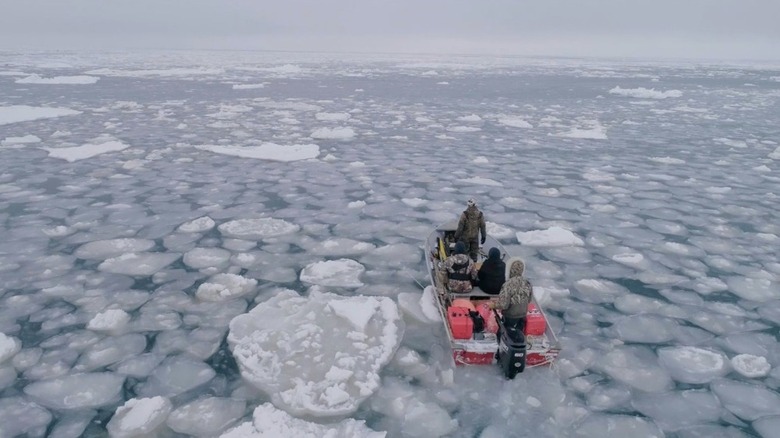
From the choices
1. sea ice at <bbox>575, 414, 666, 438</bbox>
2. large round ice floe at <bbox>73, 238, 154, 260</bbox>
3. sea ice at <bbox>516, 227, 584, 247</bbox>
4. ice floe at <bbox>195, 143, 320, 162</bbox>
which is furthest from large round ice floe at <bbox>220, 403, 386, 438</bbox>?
ice floe at <bbox>195, 143, 320, 162</bbox>

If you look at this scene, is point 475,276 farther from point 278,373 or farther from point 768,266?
point 768,266

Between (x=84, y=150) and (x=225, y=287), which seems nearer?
(x=225, y=287)

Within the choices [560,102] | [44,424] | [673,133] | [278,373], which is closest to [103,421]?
[44,424]

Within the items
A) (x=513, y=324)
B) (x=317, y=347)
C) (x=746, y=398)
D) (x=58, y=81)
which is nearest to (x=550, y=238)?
(x=513, y=324)

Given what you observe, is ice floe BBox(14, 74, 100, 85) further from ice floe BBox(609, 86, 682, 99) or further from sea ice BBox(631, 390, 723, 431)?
sea ice BBox(631, 390, 723, 431)

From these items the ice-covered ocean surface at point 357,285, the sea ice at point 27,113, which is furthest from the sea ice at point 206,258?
the sea ice at point 27,113

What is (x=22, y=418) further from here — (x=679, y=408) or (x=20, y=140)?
(x=20, y=140)

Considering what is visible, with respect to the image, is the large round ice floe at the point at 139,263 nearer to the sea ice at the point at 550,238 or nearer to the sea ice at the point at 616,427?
the sea ice at the point at 550,238
